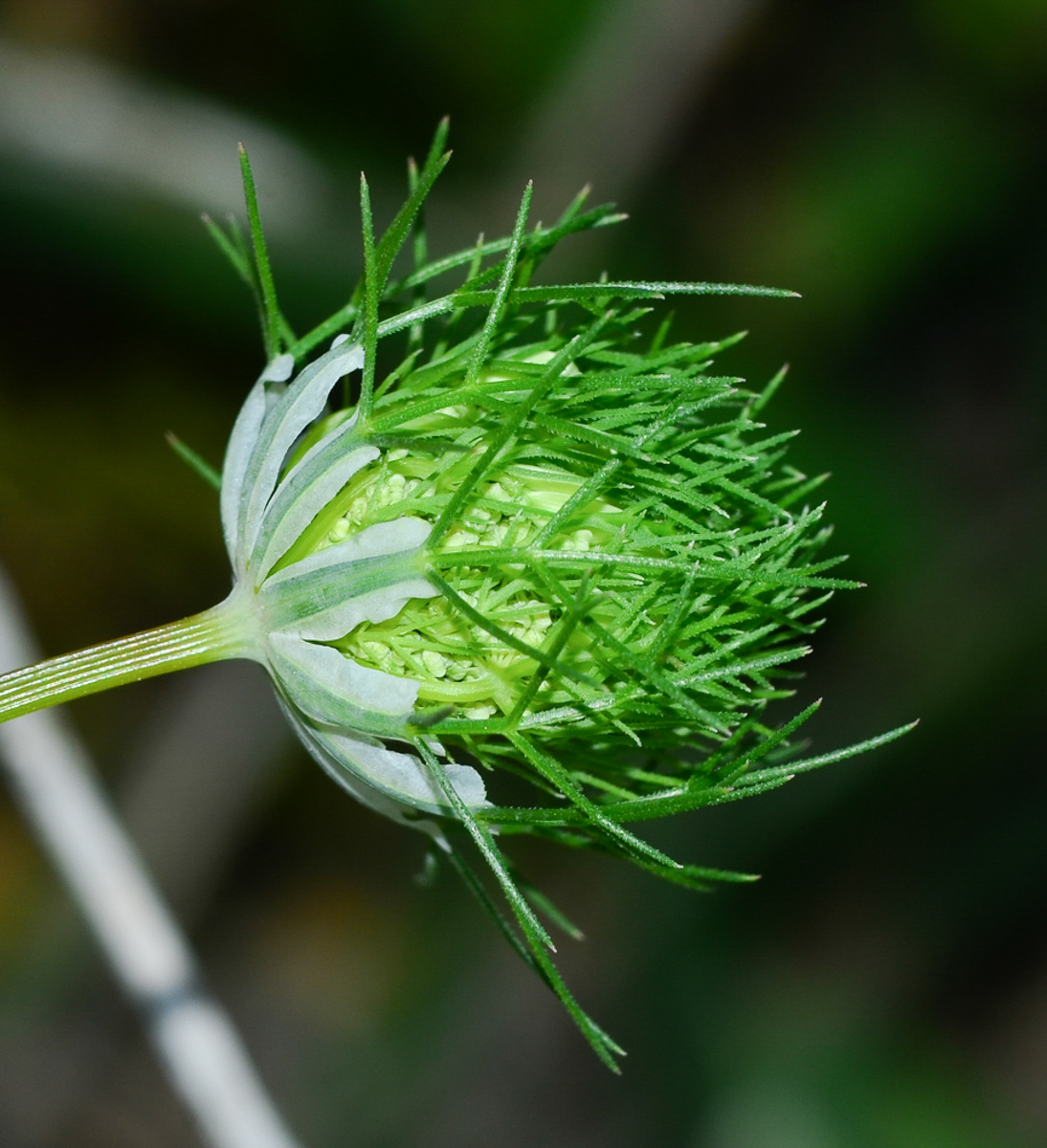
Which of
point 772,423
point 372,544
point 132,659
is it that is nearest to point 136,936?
point 132,659

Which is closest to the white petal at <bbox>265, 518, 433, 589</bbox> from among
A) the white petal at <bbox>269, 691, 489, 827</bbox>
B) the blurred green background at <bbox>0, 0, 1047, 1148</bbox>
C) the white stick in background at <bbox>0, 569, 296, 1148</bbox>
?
the white petal at <bbox>269, 691, 489, 827</bbox>

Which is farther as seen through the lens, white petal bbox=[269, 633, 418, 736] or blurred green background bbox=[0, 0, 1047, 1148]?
blurred green background bbox=[0, 0, 1047, 1148]

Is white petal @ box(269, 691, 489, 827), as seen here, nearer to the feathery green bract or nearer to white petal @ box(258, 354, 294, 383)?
the feathery green bract

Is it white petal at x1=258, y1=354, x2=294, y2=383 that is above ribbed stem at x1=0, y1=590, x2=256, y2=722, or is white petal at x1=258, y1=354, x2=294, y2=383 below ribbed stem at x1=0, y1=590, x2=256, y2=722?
above

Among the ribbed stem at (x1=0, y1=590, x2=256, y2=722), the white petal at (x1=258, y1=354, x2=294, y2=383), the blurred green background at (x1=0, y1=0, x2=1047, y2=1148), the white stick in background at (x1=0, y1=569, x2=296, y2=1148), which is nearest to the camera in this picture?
the ribbed stem at (x1=0, y1=590, x2=256, y2=722)

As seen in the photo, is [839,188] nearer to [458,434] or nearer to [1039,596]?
[1039,596]

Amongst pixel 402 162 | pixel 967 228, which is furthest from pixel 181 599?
pixel 967 228

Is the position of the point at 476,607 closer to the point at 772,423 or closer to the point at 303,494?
the point at 303,494
